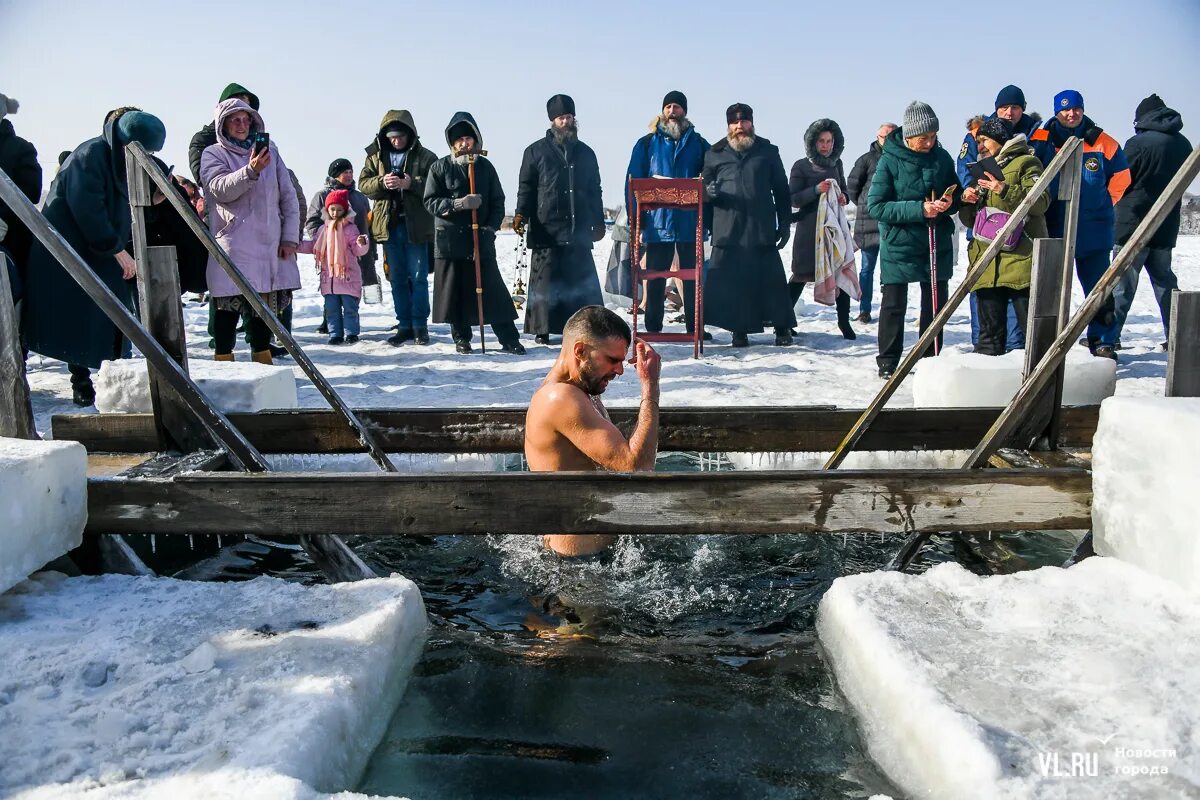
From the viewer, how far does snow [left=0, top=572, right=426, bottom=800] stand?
7.14 feet

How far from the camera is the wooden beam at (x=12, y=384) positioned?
137 inches

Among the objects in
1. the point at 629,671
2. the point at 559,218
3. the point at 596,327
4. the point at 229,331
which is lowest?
the point at 629,671

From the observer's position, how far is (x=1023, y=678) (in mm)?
2561

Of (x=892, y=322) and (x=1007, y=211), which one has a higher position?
(x=1007, y=211)

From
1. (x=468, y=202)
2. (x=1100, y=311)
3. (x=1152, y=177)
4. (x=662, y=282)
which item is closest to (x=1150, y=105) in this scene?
(x=1152, y=177)

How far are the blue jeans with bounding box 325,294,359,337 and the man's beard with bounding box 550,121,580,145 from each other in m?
2.81

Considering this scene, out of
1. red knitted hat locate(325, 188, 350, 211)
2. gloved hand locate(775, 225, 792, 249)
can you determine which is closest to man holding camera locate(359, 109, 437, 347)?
red knitted hat locate(325, 188, 350, 211)

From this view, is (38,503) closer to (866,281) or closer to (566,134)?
(566,134)

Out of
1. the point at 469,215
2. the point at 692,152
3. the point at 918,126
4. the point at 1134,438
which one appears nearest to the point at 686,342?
the point at 692,152

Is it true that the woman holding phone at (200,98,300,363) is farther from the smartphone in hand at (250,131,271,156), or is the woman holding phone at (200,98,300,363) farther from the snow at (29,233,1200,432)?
the snow at (29,233,1200,432)

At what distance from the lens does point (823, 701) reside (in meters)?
2.92

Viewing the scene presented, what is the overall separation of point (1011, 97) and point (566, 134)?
403 centimetres

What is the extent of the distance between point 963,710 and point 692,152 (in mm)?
7978

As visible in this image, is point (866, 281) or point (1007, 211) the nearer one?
point (1007, 211)
